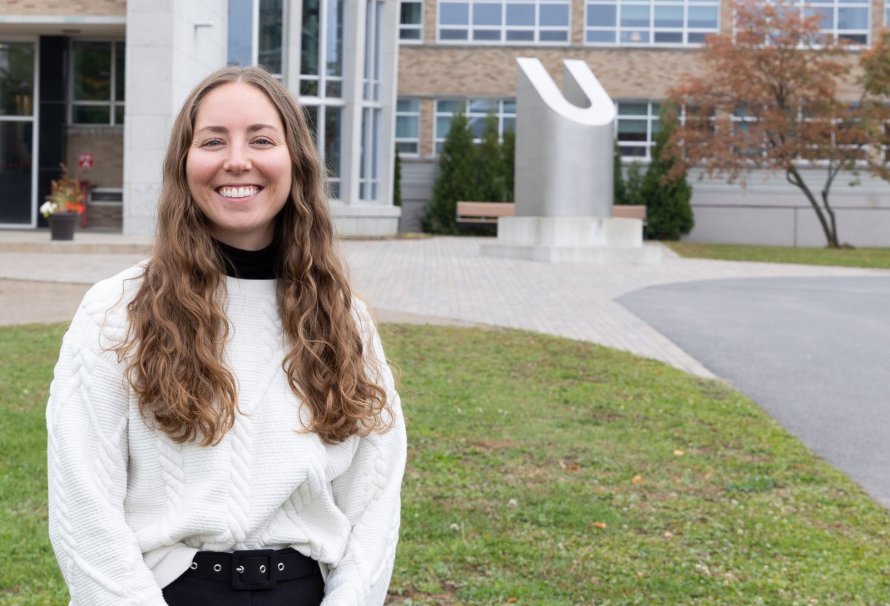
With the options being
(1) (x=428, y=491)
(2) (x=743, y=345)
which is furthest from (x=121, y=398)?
(2) (x=743, y=345)

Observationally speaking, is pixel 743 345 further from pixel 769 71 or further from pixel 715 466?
pixel 769 71

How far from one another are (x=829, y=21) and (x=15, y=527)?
128ft

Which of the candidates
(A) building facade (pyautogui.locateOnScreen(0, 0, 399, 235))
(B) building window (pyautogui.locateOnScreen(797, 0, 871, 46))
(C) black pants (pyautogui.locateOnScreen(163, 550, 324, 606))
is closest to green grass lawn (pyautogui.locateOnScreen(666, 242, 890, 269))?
(A) building facade (pyautogui.locateOnScreen(0, 0, 399, 235))

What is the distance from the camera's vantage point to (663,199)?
37406 millimetres

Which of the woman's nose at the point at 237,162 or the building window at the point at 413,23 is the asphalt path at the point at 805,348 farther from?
the building window at the point at 413,23

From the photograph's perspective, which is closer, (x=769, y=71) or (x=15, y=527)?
(x=15, y=527)

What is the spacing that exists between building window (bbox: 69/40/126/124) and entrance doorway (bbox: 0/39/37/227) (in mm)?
920

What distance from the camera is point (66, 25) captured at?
87.4ft

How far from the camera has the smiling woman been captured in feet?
7.48

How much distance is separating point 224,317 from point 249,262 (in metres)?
0.16

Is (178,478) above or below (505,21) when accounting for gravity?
below

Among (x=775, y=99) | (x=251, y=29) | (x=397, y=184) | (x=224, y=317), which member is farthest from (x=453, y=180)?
(x=224, y=317)

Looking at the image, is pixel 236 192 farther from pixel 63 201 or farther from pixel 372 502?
pixel 63 201

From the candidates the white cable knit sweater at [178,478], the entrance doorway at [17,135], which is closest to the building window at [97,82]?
the entrance doorway at [17,135]
